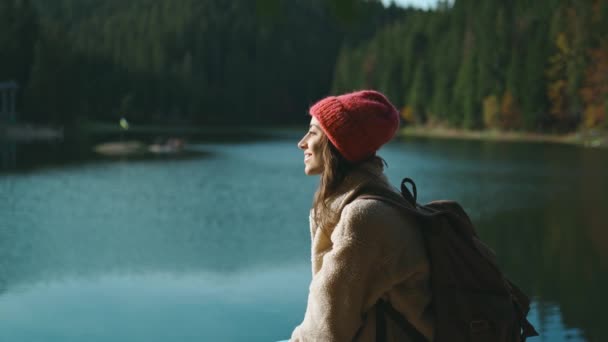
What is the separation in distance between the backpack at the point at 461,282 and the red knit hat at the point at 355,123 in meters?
0.16

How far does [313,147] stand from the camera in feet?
7.91

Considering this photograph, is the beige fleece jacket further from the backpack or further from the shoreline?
the shoreline

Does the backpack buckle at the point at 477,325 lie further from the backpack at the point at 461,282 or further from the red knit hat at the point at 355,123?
the red knit hat at the point at 355,123

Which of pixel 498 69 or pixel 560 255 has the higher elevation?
pixel 560 255

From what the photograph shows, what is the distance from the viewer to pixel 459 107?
2297 inches

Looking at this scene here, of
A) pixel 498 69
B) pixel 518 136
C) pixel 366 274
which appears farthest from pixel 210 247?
pixel 498 69

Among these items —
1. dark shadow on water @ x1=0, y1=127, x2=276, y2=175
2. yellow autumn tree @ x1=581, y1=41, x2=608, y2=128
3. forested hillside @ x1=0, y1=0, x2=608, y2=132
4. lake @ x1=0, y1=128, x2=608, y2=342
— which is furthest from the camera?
forested hillside @ x1=0, y1=0, x2=608, y2=132

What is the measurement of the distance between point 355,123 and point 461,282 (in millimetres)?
567

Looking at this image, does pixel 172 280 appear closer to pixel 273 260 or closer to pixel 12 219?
pixel 273 260

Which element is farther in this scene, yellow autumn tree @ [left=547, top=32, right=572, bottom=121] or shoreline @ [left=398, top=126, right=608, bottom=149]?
yellow autumn tree @ [left=547, top=32, right=572, bottom=121]

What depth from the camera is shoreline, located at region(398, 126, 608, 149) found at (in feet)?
136

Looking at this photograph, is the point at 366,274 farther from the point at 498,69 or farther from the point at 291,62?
the point at 291,62

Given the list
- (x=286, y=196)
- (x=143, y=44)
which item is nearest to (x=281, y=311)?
(x=286, y=196)

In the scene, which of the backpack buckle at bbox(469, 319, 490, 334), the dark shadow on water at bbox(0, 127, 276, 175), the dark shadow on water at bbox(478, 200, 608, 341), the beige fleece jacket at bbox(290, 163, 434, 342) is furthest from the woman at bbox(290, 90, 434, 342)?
the dark shadow on water at bbox(0, 127, 276, 175)
